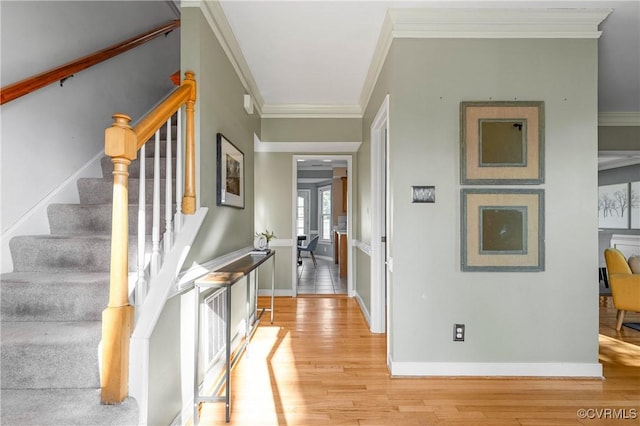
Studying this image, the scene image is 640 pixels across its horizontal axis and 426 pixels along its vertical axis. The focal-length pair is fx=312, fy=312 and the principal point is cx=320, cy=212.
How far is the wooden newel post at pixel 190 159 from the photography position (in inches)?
75.6

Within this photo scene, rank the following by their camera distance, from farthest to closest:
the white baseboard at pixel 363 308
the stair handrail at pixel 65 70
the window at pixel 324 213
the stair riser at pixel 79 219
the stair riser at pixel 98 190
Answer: the window at pixel 324 213 < the white baseboard at pixel 363 308 < the stair riser at pixel 98 190 < the stair riser at pixel 79 219 < the stair handrail at pixel 65 70

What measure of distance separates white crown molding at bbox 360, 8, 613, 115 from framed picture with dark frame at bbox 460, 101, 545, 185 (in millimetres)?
539

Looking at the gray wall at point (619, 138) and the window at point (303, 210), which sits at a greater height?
the gray wall at point (619, 138)

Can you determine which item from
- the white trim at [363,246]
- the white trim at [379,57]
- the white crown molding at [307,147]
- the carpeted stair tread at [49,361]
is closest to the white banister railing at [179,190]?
the carpeted stair tread at [49,361]

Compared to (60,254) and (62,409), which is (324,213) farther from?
(62,409)

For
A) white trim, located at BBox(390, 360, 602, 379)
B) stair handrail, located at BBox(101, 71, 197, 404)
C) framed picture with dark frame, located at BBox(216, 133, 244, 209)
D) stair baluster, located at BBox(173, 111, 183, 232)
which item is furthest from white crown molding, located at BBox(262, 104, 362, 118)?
white trim, located at BBox(390, 360, 602, 379)

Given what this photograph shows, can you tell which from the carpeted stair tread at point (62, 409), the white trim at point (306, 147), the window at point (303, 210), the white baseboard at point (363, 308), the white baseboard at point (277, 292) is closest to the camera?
the carpeted stair tread at point (62, 409)

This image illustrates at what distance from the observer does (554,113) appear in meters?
2.38

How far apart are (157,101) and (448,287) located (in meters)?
3.46

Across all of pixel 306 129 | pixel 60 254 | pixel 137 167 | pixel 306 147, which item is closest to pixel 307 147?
pixel 306 147

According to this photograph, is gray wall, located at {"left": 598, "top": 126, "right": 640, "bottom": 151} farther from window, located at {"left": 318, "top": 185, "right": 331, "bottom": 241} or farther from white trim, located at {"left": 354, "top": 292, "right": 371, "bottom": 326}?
window, located at {"left": 318, "top": 185, "right": 331, "bottom": 241}

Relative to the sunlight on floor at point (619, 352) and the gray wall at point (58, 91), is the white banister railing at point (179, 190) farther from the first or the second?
the sunlight on floor at point (619, 352)

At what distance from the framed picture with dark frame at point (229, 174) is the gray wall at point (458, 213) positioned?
132 centimetres

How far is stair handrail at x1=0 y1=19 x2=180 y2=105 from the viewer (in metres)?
1.75
